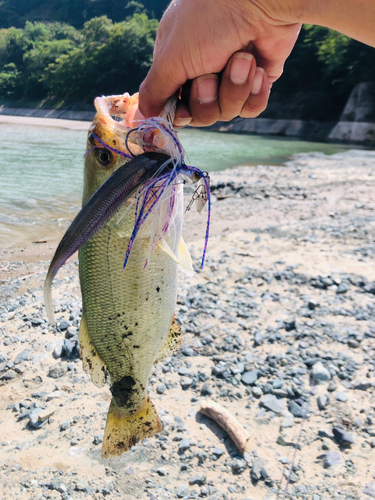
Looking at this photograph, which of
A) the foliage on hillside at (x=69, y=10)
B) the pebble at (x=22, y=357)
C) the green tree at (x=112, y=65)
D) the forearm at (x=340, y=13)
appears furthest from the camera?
the foliage on hillside at (x=69, y=10)

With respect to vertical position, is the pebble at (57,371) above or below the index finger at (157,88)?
below

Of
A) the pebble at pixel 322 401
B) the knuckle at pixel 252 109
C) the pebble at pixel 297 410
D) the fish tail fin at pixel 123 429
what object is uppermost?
the knuckle at pixel 252 109

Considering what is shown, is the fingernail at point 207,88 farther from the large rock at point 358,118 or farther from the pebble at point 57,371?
the large rock at point 358,118

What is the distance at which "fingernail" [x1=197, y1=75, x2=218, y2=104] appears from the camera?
1.75 meters

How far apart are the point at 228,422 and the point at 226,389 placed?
496mm

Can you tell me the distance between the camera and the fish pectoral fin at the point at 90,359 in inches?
79.0

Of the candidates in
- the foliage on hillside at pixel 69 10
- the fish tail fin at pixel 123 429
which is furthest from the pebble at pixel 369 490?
the foliage on hillside at pixel 69 10

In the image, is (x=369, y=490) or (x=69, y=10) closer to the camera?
(x=369, y=490)

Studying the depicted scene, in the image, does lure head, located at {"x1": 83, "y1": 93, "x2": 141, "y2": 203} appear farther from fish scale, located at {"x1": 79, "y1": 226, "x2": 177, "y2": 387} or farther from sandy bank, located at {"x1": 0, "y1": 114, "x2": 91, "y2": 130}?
sandy bank, located at {"x1": 0, "y1": 114, "x2": 91, "y2": 130}

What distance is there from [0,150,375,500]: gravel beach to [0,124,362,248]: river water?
7.26ft

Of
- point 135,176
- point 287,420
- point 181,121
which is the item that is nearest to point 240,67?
point 181,121

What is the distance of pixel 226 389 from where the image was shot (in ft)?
12.2

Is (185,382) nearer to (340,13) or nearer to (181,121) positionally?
(181,121)

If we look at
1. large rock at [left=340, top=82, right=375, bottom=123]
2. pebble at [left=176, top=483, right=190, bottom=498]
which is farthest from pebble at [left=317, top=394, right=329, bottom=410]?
large rock at [left=340, top=82, right=375, bottom=123]
